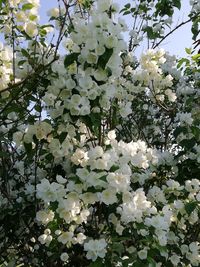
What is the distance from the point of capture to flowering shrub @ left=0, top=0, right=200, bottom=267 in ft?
6.81

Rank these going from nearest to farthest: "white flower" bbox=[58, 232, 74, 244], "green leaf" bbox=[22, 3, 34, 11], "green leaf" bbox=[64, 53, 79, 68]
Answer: "green leaf" bbox=[64, 53, 79, 68]
"white flower" bbox=[58, 232, 74, 244]
"green leaf" bbox=[22, 3, 34, 11]

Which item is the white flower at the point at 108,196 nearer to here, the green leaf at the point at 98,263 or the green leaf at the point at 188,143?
the green leaf at the point at 98,263

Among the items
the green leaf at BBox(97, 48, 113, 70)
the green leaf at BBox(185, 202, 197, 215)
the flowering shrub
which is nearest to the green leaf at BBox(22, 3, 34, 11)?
the flowering shrub

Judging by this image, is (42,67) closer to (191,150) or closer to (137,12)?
(191,150)

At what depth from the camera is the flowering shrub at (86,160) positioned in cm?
207

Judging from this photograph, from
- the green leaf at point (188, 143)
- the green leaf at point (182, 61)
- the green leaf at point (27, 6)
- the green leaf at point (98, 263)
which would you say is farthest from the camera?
the green leaf at point (182, 61)

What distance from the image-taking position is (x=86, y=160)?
2.23 m

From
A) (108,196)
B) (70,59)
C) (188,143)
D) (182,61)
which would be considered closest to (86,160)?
(108,196)

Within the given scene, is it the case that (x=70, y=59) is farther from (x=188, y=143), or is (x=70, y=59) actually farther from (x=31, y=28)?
(x=188, y=143)

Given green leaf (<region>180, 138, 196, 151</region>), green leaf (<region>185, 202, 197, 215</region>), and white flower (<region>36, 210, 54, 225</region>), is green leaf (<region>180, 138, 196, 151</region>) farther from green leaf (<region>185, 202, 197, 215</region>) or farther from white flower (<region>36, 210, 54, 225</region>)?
white flower (<region>36, 210, 54, 225</region>)

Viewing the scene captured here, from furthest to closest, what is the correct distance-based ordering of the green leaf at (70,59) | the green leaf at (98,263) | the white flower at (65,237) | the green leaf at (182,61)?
the green leaf at (182,61) → the white flower at (65,237) → the green leaf at (70,59) → the green leaf at (98,263)

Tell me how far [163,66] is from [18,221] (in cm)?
187

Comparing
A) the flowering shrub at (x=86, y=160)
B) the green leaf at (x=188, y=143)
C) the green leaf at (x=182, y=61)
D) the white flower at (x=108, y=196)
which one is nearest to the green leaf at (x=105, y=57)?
the flowering shrub at (x=86, y=160)

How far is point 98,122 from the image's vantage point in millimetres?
2176
